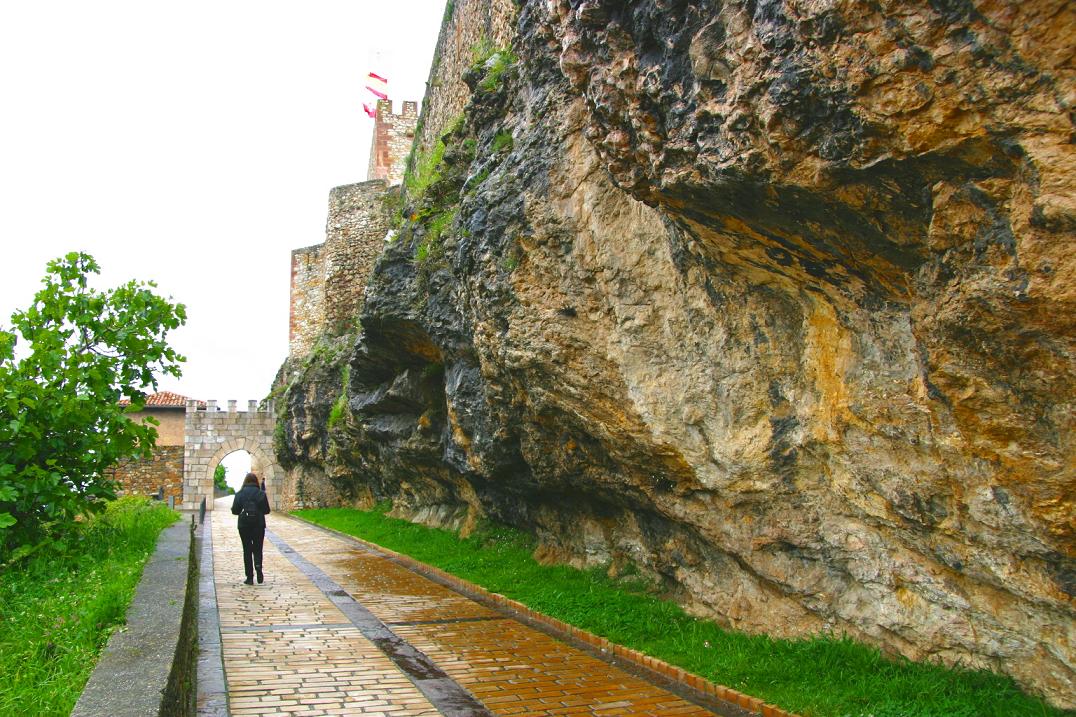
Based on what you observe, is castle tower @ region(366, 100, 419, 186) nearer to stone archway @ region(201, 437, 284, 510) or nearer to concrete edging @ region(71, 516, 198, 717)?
stone archway @ region(201, 437, 284, 510)

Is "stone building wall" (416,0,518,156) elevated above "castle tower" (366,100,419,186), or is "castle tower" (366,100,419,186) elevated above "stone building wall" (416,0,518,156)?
"castle tower" (366,100,419,186)

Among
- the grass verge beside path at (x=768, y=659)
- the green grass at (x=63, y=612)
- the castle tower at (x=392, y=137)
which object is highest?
the castle tower at (x=392, y=137)

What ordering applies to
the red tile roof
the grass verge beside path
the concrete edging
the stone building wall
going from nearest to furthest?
1. the concrete edging
2. the grass verge beside path
3. the stone building wall
4. the red tile roof

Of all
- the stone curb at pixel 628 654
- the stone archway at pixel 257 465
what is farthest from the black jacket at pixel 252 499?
the stone archway at pixel 257 465

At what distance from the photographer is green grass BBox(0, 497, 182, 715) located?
13.4 ft

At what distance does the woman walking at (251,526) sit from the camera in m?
10.5

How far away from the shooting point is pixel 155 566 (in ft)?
24.4

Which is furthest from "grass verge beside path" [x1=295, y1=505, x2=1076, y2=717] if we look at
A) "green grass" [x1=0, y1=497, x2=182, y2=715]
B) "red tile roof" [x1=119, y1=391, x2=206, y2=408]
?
"red tile roof" [x1=119, y1=391, x2=206, y2=408]

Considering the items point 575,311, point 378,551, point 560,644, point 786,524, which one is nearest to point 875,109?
point 786,524

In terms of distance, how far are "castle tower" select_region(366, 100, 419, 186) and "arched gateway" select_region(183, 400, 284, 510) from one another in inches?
381

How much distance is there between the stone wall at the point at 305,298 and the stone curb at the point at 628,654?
20272 millimetres

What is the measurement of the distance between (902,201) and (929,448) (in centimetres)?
155

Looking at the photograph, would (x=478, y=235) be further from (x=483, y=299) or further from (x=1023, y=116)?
(x=1023, y=116)

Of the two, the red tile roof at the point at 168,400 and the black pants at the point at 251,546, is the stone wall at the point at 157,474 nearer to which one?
the red tile roof at the point at 168,400
